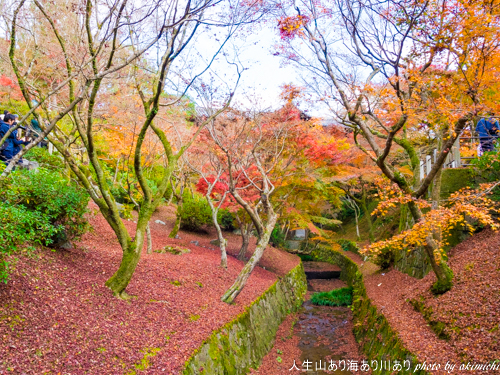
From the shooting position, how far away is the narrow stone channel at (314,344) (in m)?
8.33

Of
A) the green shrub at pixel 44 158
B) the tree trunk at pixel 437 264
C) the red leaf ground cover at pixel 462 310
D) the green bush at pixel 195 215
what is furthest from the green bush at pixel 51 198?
the green bush at pixel 195 215

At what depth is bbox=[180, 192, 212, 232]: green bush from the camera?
17.9m

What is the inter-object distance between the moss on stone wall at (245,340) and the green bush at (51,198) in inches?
126

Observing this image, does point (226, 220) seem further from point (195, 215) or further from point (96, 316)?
point (96, 316)

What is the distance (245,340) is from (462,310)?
14.6 ft

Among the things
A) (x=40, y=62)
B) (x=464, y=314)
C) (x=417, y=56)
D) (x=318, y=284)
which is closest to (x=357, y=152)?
(x=318, y=284)

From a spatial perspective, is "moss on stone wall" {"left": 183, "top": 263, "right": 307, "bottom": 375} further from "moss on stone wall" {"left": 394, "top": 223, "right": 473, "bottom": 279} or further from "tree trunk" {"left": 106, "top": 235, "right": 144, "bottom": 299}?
"moss on stone wall" {"left": 394, "top": 223, "right": 473, "bottom": 279}

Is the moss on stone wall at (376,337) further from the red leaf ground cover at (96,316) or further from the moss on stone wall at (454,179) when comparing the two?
the moss on stone wall at (454,179)

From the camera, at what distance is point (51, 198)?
612 cm

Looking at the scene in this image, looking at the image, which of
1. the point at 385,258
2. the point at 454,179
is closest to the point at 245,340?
the point at 385,258

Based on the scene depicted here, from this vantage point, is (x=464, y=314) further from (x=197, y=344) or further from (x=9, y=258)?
(x=9, y=258)

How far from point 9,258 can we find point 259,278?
29.0ft

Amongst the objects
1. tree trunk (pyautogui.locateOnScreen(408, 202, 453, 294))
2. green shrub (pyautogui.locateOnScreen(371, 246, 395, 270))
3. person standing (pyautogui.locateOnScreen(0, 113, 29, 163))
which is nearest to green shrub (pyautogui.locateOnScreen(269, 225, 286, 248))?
green shrub (pyautogui.locateOnScreen(371, 246, 395, 270))

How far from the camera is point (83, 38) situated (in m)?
6.54
